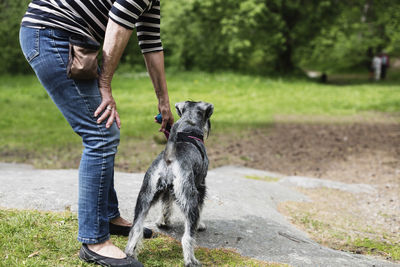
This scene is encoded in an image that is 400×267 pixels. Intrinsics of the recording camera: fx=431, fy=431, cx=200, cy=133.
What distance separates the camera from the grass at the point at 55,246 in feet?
10.5

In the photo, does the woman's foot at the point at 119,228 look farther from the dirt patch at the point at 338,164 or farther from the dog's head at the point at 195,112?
the dirt patch at the point at 338,164

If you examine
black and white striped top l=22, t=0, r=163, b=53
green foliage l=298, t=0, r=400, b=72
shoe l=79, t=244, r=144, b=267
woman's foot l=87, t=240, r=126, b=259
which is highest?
green foliage l=298, t=0, r=400, b=72

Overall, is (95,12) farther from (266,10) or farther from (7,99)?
(266,10)

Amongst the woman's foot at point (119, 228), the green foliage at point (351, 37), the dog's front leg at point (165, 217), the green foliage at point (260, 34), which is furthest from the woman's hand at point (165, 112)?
the green foliage at point (351, 37)

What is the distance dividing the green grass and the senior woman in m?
5.23

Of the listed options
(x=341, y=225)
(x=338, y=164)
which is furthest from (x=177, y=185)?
(x=338, y=164)

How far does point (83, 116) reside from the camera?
290 centimetres

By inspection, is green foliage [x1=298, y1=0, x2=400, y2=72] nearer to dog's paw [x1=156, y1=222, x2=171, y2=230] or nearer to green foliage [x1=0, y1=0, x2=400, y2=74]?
green foliage [x1=0, y1=0, x2=400, y2=74]

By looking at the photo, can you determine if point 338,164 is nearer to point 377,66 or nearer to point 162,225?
point 162,225

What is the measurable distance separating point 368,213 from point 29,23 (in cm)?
516

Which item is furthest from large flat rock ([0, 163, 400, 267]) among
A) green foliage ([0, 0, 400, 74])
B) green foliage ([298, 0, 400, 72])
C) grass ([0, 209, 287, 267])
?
green foliage ([298, 0, 400, 72])

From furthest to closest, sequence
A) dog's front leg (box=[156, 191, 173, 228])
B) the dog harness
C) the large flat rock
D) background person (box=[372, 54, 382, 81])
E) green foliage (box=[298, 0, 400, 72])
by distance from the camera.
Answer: background person (box=[372, 54, 382, 81]), green foliage (box=[298, 0, 400, 72]), the large flat rock, dog's front leg (box=[156, 191, 173, 228]), the dog harness

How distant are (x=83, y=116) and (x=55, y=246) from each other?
120cm

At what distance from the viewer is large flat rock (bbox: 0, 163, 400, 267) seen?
3885 millimetres
